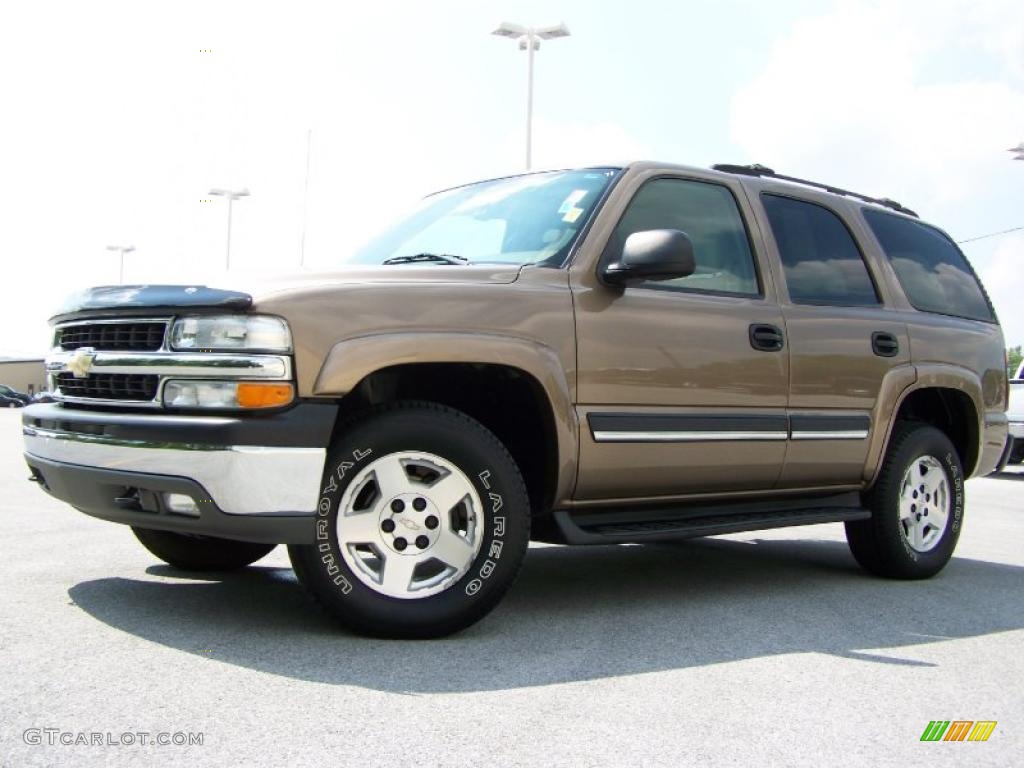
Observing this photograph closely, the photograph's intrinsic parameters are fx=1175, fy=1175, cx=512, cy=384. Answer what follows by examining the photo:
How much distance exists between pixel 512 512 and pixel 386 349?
740 millimetres

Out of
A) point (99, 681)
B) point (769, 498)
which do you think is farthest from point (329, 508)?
point (769, 498)

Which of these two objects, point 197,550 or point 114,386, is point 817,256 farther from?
point 114,386

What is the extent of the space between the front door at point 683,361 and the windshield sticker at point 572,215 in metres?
0.12

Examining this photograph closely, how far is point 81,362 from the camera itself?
4.17 m

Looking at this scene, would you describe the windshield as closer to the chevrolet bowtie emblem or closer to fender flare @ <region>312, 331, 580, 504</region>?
fender flare @ <region>312, 331, 580, 504</region>

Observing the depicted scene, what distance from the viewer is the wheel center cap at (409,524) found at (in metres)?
4.02

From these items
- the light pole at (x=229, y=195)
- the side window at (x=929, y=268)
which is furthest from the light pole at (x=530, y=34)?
the side window at (x=929, y=268)

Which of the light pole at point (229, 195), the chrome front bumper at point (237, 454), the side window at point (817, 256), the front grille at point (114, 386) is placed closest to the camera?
the chrome front bumper at point (237, 454)

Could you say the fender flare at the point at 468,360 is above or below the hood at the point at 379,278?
below

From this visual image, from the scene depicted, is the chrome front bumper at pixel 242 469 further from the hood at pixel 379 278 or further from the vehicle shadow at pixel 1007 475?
the vehicle shadow at pixel 1007 475

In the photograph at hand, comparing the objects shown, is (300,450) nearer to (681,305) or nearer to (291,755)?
(291,755)

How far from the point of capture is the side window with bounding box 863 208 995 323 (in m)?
6.28

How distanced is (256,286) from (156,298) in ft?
1.15

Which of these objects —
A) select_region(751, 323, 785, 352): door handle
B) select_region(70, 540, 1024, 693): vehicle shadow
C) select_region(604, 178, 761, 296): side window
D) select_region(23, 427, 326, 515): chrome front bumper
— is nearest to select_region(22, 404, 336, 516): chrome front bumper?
select_region(23, 427, 326, 515): chrome front bumper
